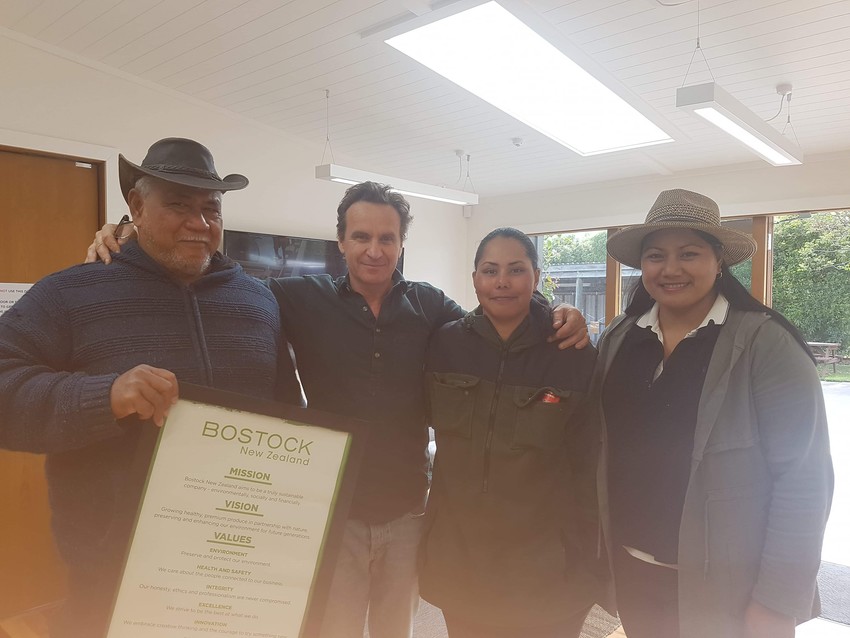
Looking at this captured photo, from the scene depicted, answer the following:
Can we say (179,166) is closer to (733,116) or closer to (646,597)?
(646,597)

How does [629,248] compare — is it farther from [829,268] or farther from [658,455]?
[829,268]

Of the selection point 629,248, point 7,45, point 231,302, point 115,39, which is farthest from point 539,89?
point 7,45

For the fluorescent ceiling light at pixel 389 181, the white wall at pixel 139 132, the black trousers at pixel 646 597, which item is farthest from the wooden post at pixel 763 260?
the black trousers at pixel 646 597

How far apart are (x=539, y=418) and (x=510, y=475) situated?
0.53ft

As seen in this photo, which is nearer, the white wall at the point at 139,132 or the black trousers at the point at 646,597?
the black trousers at the point at 646,597

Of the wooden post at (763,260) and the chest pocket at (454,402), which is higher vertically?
the wooden post at (763,260)

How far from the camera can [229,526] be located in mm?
1000

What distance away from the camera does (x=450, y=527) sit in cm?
147

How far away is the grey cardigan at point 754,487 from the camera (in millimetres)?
1309

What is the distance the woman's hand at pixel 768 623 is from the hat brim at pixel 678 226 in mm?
895

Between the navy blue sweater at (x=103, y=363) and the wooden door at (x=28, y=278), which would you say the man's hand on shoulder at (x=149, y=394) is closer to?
the navy blue sweater at (x=103, y=363)

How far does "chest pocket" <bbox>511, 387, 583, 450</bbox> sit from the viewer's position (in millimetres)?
1425

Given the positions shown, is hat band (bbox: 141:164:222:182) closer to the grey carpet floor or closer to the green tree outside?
the grey carpet floor

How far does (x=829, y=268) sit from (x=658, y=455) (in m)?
4.50
